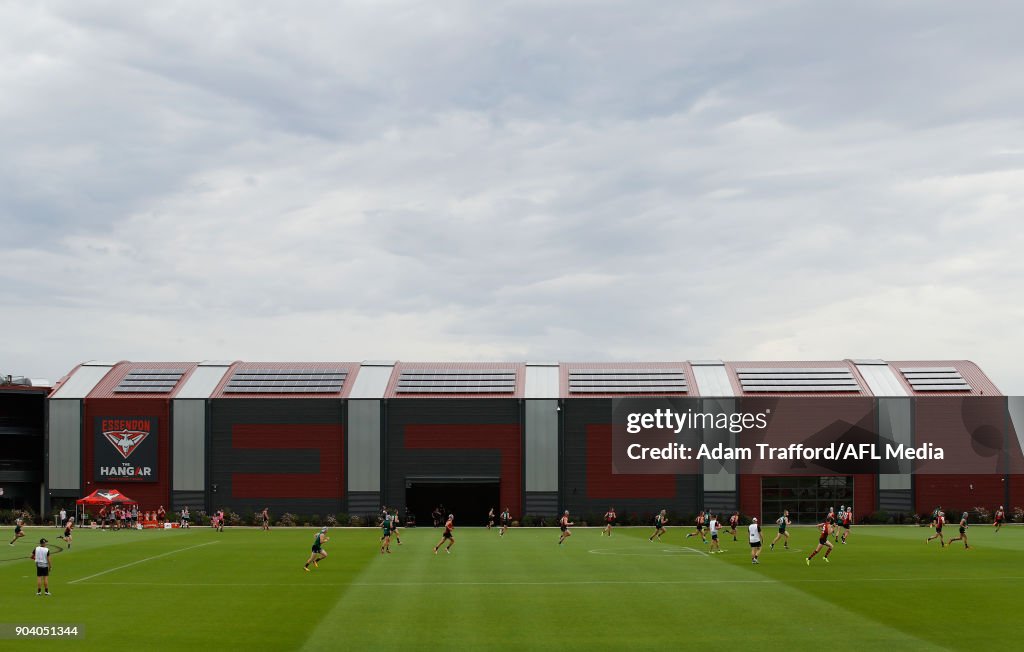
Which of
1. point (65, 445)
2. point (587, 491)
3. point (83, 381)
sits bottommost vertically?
point (587, 491)

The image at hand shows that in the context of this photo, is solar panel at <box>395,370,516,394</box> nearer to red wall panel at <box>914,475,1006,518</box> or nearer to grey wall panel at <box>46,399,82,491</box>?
grey wall panel at <box>46,399,82,491</box>

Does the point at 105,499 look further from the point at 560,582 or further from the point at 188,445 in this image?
the point at 560,582

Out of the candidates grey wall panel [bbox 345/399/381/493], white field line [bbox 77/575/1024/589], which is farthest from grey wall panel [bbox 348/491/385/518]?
white field line [bbox 77/575/1024/589]

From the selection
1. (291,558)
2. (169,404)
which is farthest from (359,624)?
(169,404)

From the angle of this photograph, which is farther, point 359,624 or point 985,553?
point 985,553

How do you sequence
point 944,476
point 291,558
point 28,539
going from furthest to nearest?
point 944,476 → point 28,539 → point 291,558

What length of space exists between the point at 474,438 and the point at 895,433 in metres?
32.9

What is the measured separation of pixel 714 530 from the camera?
1957 inches

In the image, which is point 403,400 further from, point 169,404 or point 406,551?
point 406,551

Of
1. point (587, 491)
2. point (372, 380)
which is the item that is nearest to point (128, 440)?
point (372, 380)

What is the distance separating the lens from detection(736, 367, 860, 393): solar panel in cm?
8644

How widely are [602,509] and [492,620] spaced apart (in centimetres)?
5613

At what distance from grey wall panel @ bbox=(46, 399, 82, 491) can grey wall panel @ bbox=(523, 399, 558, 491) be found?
35.5m

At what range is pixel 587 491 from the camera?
8319 centimetres
